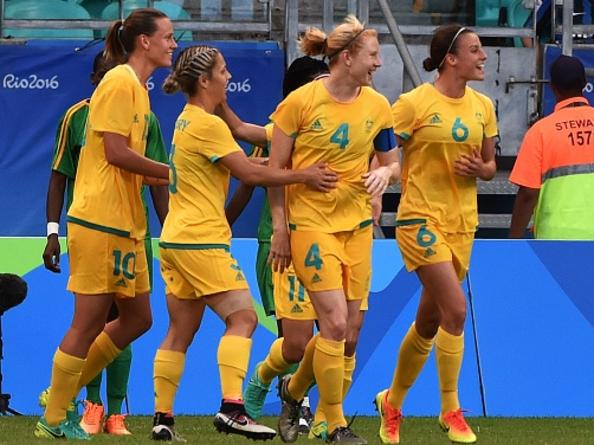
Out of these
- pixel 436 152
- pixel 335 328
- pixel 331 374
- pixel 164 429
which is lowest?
pixel 164 429

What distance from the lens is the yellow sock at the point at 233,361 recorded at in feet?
26.2

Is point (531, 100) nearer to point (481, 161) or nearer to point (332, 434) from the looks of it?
point (481, 161)

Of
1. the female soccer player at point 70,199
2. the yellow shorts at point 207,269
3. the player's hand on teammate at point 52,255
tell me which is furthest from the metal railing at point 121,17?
the yellow shorts at point 207,269

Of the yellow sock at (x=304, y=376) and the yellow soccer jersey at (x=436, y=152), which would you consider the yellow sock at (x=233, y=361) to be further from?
the yellow soccer jersey at (x=436, y=152)

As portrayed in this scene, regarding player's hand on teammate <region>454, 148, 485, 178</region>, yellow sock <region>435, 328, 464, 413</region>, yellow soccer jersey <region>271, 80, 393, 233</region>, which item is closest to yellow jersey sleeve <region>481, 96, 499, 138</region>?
player's hand on teammate <region>454, 148, 485, 178</region>

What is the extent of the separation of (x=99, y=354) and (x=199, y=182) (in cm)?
124

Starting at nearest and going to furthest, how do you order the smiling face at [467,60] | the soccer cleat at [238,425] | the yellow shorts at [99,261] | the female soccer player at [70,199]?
1. the soccer cleat at [238,425]
2. the yellow shorts at [99,261]
3. the smiling face at [467,60]
4. the female soccer player at [70,199]

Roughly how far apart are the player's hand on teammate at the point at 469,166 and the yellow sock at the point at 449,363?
80cm

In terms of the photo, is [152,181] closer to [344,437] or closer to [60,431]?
[60,431]

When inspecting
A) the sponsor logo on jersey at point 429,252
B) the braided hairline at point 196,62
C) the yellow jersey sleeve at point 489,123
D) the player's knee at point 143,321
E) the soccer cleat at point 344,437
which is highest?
the braided hairline at point 196,62

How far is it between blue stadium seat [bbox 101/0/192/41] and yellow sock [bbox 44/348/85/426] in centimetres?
581

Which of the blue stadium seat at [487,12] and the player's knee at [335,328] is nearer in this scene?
the player's knee at [335,328]

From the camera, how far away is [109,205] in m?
8.30

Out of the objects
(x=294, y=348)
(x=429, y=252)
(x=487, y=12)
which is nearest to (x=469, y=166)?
(x=429, y=252)
